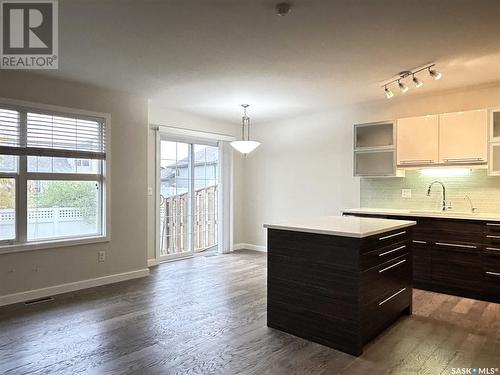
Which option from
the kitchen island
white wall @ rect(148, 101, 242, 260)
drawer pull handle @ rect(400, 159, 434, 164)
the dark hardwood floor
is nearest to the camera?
the dark hardwood floor

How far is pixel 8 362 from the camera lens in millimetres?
2447

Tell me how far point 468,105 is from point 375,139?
1.16 meters

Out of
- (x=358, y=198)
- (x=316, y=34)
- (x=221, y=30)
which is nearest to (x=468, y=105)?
(x=358, y=198)

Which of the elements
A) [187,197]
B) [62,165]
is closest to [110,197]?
[62,165]

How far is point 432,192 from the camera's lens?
466 cm

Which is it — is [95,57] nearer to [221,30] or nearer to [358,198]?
[221,30]

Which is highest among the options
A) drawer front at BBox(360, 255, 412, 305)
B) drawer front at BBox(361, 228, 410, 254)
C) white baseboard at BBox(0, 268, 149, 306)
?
drawer front at BBox(361, 228, 410, 254)

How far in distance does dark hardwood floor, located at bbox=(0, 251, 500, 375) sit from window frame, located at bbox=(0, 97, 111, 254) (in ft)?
2.07

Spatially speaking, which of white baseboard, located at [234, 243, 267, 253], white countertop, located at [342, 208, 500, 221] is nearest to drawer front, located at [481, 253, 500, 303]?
white countertop, located at [342, 208, 500, 221]

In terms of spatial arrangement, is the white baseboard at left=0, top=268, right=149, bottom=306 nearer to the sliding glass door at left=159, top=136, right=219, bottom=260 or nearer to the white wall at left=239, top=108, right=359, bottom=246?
the sliding glass door at left=159, top=136, right=219, bottom=260

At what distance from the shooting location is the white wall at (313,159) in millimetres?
4648

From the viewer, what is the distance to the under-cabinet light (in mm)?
4400

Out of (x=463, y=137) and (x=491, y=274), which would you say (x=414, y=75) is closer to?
(x=463, y=137)

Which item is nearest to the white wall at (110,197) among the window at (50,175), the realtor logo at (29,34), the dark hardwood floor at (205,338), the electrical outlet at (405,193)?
the window at (50,175)
